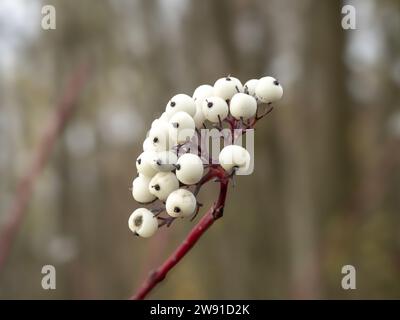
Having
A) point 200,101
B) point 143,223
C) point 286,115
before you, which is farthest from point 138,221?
point 286,115

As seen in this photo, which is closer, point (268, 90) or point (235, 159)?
A: point (235, 159)

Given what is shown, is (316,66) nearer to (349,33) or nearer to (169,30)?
(349,33)

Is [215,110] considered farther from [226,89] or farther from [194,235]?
[194,235]

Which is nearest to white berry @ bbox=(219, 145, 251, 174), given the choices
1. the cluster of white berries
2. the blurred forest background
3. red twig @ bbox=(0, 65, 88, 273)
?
the cluster of white berries

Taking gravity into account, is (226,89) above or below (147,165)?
above

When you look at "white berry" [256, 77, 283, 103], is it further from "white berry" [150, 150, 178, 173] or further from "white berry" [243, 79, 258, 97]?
"white berry" [150, 150, 178, 173]
